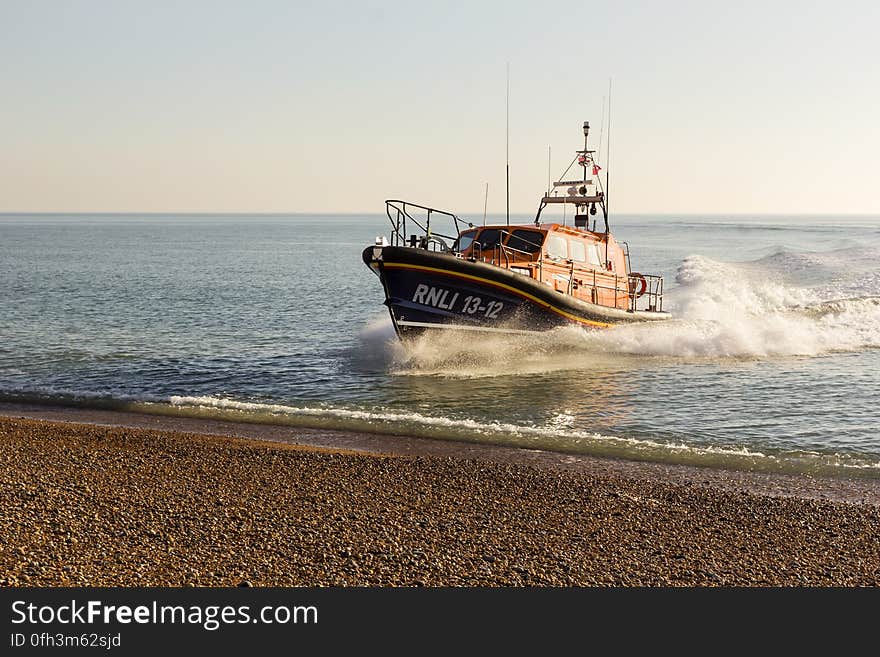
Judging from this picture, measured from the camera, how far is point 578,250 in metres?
18.8

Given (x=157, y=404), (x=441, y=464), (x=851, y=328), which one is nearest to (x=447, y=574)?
(x=441, y=464)

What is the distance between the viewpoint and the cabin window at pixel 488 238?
693 inches

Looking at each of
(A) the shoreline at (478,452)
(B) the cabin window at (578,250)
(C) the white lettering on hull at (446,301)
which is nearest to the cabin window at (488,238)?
(C) the white lettering on hull at (446,301)

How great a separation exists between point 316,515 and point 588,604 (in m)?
2.81

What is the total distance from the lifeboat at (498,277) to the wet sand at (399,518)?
19.2 ft

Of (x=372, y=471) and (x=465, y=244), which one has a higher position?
(x=465, y=244)

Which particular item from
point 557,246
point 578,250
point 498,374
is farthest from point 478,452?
point 578,250

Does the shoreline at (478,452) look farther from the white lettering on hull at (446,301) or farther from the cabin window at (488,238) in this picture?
the cabin window at (488,238)

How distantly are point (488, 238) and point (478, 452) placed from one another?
8201mm

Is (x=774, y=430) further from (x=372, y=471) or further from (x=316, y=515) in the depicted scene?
(x=316, y=515)

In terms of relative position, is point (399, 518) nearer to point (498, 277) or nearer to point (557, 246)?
point (498, 277)

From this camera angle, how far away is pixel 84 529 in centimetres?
659

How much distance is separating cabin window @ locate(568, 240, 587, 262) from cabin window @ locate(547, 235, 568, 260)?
218 millimetres

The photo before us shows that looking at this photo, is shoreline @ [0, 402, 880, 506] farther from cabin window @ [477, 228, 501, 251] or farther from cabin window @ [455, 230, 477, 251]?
cabin window @ [455, 230, 477, 251]
